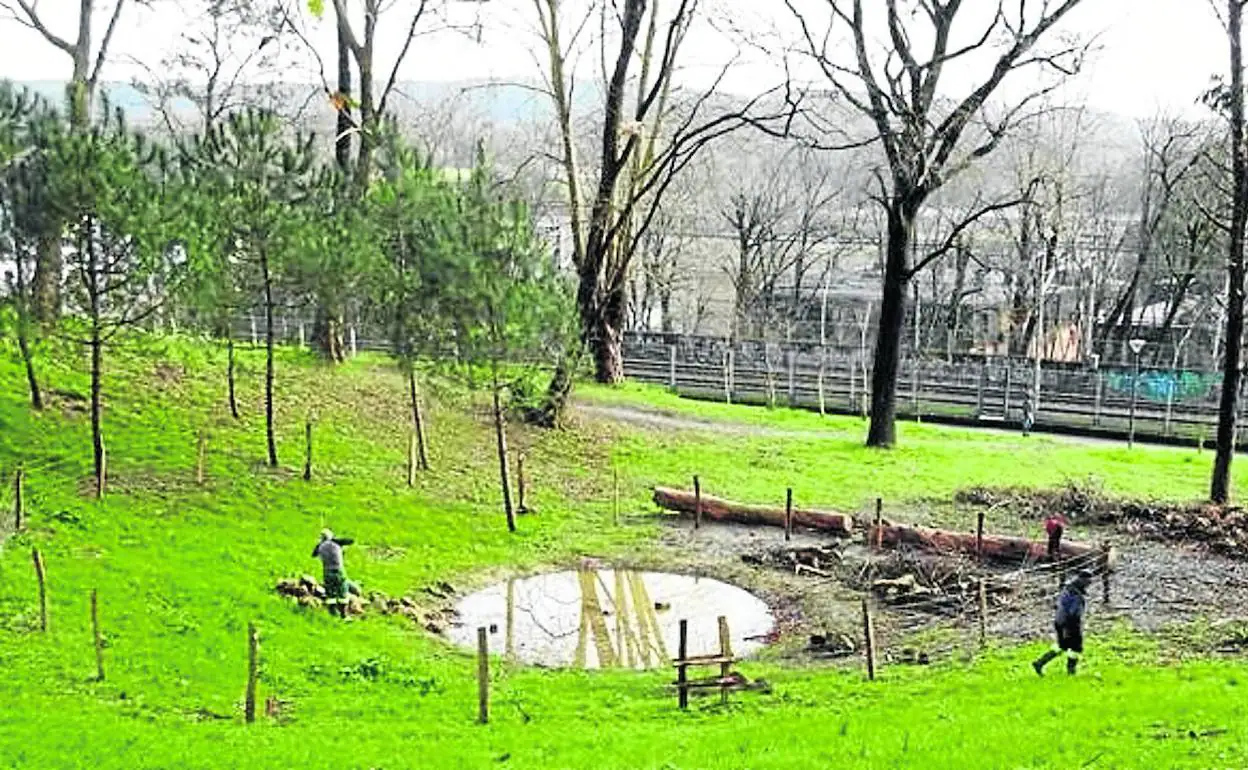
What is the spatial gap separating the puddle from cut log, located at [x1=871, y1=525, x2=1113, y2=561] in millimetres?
3750

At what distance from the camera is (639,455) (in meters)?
33.8

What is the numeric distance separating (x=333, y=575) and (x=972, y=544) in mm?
11342

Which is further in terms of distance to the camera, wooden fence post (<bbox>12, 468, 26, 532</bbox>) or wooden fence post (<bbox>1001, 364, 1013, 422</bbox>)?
wooden fence post (<bbox>1001, 364, 1013, 422</bbox>)

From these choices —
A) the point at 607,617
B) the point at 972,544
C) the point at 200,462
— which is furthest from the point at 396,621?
the point at 972,544

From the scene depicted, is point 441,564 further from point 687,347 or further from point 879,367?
point 687,347

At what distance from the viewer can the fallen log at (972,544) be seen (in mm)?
23828

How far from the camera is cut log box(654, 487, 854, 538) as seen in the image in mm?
26531

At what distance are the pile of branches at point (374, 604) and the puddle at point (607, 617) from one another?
0.34 meters

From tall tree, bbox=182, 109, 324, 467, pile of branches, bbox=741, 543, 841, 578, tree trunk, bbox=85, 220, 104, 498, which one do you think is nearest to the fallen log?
pile of branches, bbox=741, 543, 841, 578

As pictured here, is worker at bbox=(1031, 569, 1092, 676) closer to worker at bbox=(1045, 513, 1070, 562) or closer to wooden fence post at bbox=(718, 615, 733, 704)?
wooden fence post at bbox=(718, 615, 733, 704)

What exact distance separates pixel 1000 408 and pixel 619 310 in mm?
13153

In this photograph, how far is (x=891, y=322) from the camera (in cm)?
3416

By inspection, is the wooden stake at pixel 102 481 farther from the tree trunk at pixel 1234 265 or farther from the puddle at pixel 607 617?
the tree trunk at pixel 1234 265

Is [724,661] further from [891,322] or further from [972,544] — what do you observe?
[891,322]
